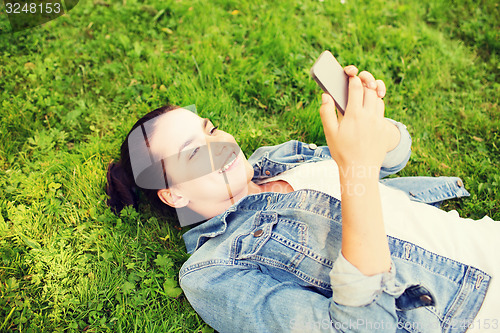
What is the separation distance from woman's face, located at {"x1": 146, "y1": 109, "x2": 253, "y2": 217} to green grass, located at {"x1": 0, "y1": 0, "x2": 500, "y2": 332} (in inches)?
22.3

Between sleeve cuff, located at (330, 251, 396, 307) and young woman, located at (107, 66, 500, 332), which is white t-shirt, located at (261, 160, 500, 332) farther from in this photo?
sleeve cuff, located at (330, 251, 396, 307)

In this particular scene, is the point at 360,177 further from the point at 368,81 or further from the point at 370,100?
the point at 368,81

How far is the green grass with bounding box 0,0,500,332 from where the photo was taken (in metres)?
2.48

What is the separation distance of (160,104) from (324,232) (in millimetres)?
1994

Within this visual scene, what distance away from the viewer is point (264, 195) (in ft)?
7.79

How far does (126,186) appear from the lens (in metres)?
2.59

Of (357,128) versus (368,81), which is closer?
(357,128)

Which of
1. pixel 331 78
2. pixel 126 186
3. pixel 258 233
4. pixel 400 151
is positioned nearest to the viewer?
pixel 331 78

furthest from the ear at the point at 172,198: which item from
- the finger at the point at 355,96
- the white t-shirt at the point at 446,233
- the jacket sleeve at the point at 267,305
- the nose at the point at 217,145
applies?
the finger at the point at 355,96

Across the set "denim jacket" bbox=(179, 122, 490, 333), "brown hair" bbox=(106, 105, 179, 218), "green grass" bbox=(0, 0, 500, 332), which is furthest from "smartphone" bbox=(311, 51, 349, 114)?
"green grass" bbox=(0, 0, 500, 332)

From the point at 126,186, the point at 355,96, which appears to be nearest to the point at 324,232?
the point at 355,96

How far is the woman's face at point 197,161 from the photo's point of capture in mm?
2252

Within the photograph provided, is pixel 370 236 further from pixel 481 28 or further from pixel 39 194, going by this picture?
pixel 481 28

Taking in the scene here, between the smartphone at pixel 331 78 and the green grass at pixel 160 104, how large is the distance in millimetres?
1413
